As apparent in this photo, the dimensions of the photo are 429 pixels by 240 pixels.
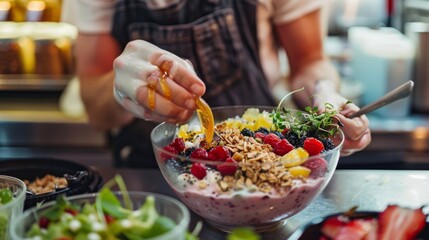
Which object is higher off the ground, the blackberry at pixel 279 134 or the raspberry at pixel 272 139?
the raspberry at pixel 272 139

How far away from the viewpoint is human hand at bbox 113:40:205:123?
1296 mm

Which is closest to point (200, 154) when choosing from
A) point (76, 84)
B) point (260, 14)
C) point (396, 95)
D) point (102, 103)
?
point (396, 95)

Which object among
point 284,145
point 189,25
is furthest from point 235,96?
point 284,145

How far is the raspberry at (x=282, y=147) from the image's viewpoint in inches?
47.4

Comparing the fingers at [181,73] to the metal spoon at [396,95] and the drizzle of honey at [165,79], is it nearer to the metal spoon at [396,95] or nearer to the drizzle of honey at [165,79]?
the drizzle of honey at [165,79]

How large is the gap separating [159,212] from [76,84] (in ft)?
6.64

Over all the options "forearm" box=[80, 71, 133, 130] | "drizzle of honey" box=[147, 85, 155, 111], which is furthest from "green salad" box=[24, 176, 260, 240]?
"forearm" box=[80, 71, 133, 130]

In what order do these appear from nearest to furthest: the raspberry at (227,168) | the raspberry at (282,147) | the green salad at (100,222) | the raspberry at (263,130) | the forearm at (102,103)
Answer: the green salad at (100,222) → the raspberry at (227,168) → the raspberry at (282,147) → the raspberry at (263,130) → the forearm at (102,103)

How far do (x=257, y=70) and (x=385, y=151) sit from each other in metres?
0.93

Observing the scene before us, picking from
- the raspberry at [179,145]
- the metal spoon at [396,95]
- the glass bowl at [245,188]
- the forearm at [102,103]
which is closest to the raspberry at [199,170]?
the glass bowl at [245,188]

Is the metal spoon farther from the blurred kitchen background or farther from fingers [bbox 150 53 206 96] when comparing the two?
the blurred kitchen background

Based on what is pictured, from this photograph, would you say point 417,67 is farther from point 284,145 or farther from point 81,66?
point 284,145

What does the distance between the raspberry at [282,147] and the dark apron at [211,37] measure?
0.81 m

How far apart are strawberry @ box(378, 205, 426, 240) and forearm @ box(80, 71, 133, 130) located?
96 centimetres
